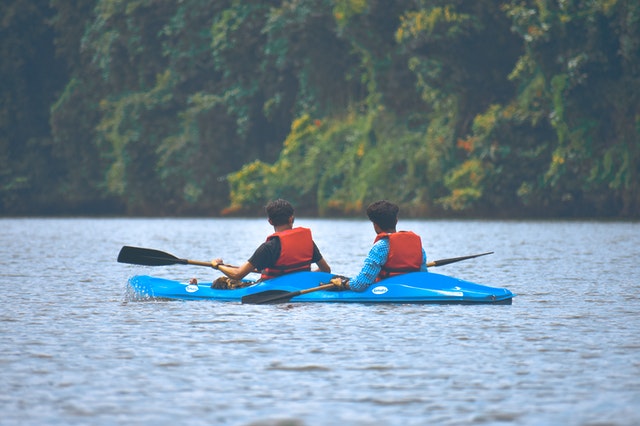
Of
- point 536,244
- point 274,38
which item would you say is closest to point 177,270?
point 536,244

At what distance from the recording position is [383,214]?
1383 centimetres

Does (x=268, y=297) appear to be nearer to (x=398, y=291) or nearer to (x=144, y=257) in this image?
(x=398, y=291)

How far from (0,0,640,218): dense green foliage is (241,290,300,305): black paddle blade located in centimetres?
2688

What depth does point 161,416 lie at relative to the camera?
24.2ft

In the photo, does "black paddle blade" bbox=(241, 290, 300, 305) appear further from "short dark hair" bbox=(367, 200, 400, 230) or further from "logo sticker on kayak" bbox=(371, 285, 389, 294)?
"short dark hair" bbox=(367, 200, 400, 230)

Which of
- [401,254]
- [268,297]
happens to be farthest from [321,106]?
[268,297]

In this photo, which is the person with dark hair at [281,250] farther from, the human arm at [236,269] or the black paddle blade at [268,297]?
→ the black paddle blade at [268,297]

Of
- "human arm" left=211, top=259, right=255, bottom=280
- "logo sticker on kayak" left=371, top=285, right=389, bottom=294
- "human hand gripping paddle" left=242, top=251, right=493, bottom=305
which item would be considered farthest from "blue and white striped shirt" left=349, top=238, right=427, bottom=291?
"human arm" left=211, top=259, right=255, bottom=280

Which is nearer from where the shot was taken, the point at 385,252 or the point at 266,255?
the point at 385,252

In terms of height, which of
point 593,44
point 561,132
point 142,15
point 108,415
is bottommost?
point 108,415

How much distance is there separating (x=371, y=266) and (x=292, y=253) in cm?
90

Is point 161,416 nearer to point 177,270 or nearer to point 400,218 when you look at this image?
point 177,270

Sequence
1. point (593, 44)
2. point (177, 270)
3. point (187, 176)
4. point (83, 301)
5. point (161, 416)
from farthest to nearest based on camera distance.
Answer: point (187, 176), point (593, 44), point (177, 270), point (83, 301), point (161, 416)

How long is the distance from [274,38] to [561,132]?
16227mm
